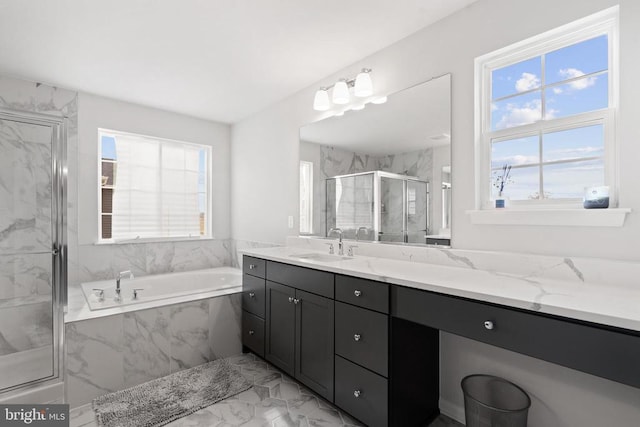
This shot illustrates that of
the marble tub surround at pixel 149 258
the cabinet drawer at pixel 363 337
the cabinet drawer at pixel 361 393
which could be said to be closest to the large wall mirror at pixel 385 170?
the cabinet drawer at pixel 363 337

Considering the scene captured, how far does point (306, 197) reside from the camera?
2932 millimetres

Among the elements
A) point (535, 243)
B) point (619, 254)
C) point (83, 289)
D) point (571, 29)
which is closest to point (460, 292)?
point (535, 243)

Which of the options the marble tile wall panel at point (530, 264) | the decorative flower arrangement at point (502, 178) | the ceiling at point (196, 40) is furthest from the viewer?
the ceiling at point (196, 40)

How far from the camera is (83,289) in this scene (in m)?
2.79

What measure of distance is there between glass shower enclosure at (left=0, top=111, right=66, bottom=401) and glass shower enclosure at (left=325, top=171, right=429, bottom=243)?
6.58 ft

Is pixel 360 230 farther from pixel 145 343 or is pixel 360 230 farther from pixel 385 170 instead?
pixel 145 343

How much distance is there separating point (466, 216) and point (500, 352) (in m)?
0.75

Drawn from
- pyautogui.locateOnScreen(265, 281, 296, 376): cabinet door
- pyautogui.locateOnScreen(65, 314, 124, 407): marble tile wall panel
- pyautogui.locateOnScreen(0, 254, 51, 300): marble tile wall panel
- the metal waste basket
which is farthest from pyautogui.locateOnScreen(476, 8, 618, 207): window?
pyautogui.locateOnScreen(0, 254, 51, 300): marble tile wall panel

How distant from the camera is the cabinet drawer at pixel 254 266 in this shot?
2.50m

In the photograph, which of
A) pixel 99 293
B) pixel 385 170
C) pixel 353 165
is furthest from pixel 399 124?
pixel 99 293

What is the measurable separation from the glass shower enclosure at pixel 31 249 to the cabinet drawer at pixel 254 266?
50.3 inches

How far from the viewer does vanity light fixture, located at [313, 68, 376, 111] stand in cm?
226

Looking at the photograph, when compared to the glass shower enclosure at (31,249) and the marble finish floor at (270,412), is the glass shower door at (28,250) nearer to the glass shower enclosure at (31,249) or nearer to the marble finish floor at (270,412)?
the glass shower enclosure at (31,249)

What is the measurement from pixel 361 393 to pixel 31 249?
235 centimetres
